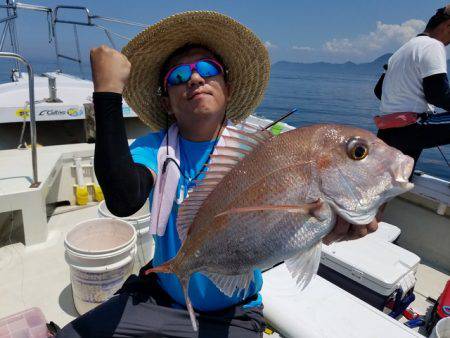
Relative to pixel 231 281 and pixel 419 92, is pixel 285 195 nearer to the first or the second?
pixel 231 281

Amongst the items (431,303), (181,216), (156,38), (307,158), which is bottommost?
(431,303)

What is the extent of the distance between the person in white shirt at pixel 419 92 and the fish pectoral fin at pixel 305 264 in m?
3.14

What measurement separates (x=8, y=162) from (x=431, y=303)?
16.3 ft

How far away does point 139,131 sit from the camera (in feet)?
22.0

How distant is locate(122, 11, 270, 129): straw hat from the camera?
194 cm

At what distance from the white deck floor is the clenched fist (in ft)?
7.22

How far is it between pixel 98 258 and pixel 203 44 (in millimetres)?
1659

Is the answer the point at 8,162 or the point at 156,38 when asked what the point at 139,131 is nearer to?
the point at 8,162

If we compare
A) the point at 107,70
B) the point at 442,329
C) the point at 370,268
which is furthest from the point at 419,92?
the point at 107,70

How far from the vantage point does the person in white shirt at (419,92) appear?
351 centimetres

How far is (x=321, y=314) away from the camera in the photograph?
2105 millimetres

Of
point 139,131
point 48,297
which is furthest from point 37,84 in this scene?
point 48,297

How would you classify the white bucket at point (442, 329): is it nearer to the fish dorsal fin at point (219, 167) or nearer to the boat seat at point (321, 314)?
the boat seat at point (321, 314)

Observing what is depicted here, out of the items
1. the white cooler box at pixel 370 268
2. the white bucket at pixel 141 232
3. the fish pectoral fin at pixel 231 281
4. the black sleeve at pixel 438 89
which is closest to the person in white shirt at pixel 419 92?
the black sleeve at pixel 438 89
